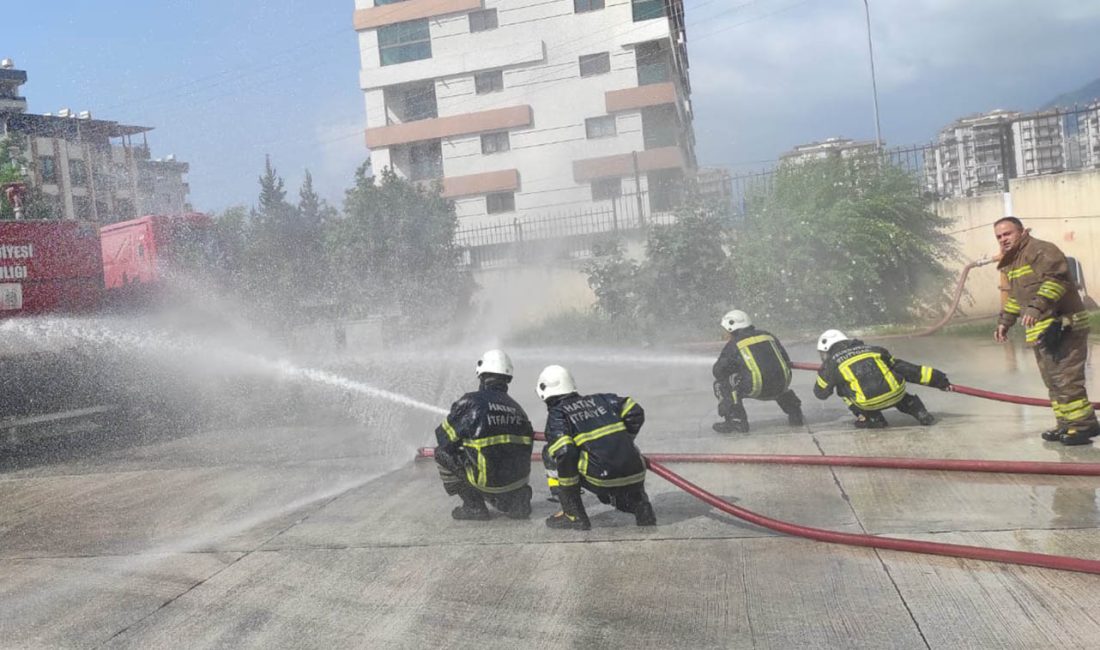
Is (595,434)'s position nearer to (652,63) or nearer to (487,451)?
(487,451)

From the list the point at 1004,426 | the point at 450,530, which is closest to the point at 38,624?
the point at 450,530

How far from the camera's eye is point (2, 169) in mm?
26469

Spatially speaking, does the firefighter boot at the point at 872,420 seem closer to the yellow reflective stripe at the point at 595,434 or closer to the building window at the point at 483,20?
the yellow reflective stripe at the point at 595,434

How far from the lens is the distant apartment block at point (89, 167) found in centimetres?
3000

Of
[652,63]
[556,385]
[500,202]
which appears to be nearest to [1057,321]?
[556,385]

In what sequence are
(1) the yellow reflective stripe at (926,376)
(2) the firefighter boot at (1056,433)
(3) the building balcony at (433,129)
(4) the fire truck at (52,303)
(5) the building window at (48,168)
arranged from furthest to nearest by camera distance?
1. (5) the building window at (48,168)
2. (3) the building balcony at (433,129)
3. (4) the fire truck at (52,303)
4. (1) the yellow reflective stripe at (926,376)
5. (2) the firefighter boot at (1056,433)

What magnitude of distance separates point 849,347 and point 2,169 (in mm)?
26284

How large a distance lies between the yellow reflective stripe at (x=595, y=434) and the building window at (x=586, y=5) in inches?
857

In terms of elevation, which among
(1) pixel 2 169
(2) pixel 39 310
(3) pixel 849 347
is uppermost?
(1) pixel 2 169

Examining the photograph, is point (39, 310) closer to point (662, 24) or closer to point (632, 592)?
point (632, 592)

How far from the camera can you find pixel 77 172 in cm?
4469

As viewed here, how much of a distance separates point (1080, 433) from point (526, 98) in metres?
22.9

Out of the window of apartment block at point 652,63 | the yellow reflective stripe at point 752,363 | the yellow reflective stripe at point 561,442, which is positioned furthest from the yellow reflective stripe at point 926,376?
the window of apartment block at point 652,63

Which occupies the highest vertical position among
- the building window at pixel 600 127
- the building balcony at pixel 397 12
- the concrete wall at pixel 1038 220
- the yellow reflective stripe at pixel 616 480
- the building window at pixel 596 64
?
the building balcony at pixel 397 12
